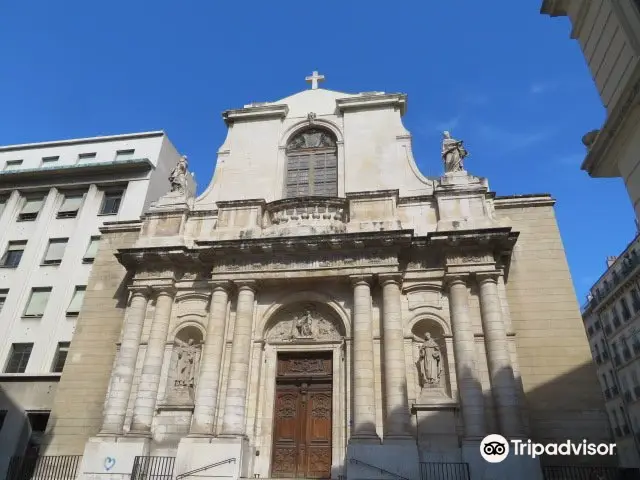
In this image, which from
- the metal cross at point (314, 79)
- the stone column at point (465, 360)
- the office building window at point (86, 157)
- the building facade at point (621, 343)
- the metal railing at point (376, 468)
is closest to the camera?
the metal railing at point (376, 468)

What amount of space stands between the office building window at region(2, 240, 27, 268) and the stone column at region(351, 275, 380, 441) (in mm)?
16661

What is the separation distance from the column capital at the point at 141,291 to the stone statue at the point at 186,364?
2055mm

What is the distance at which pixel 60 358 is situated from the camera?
748 inches

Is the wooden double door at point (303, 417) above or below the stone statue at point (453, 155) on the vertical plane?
below

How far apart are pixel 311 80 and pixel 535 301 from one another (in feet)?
42.5

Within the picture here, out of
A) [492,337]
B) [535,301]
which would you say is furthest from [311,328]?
[535,301]

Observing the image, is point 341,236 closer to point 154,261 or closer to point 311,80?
point 154,261

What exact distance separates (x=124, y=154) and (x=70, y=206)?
379 centimetres

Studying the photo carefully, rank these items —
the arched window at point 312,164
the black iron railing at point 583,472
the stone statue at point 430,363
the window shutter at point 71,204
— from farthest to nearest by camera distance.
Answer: the window shutter at point 71,204 < the arched window at point 312,164 < the stone statue at point 430,363 < the black iron railing at point 583,472

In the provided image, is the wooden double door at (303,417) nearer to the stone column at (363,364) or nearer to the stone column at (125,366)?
the stone column at (363,364)

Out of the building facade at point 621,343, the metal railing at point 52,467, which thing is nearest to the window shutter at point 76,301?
the metal railing at point 52,467

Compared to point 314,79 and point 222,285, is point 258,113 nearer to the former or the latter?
point 314,79

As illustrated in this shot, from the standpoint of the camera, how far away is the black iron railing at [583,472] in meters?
11.3

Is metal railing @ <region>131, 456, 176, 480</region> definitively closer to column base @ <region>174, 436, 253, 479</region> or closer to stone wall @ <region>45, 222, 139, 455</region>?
column base @ <region>174, 436, 253, 479</region>
